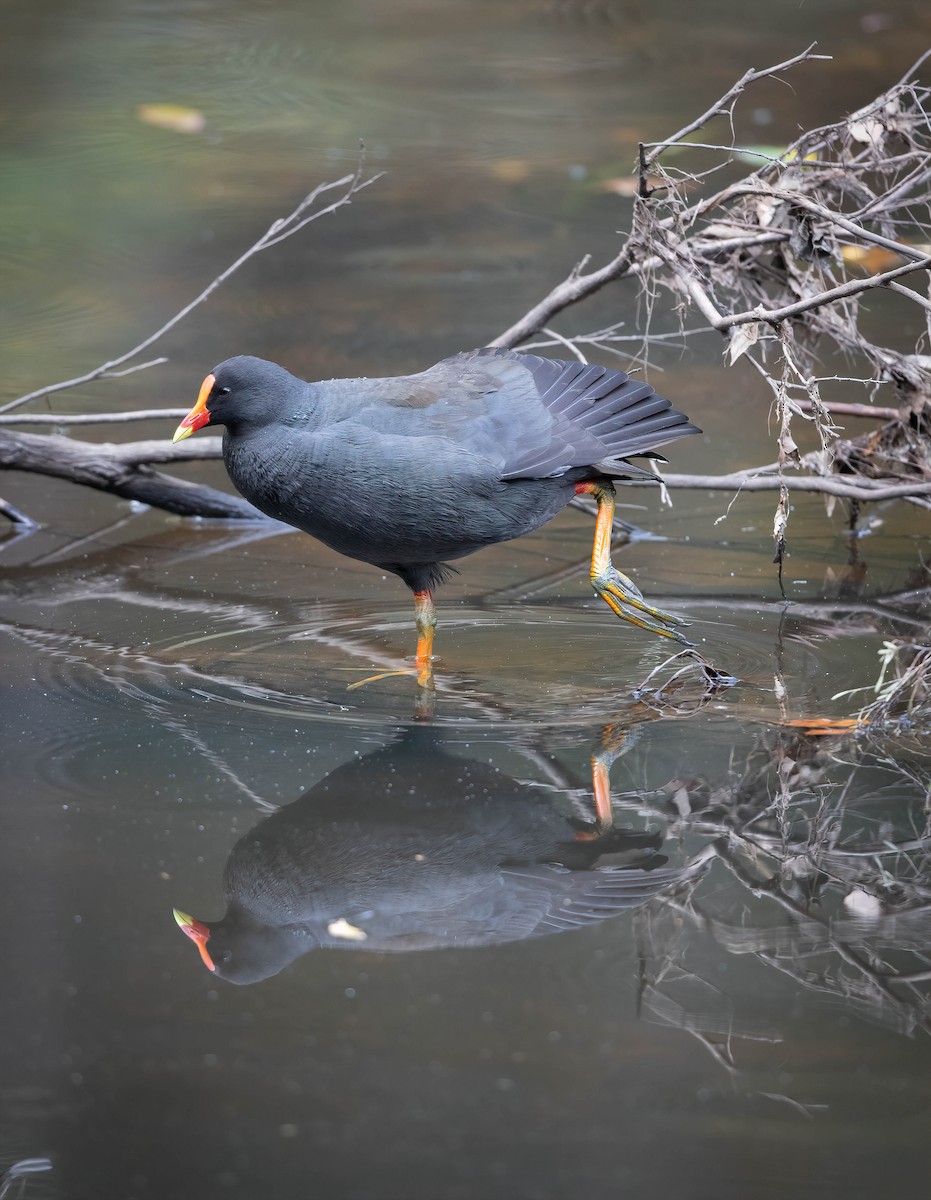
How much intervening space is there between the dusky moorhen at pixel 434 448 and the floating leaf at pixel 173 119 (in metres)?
7.51

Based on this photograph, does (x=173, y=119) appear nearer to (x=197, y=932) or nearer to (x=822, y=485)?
(x=822, y=485)

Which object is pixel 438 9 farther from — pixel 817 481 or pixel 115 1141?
pixel 115 1141

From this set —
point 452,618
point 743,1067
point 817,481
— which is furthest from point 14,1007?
point 817,481

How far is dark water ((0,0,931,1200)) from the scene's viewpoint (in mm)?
2410

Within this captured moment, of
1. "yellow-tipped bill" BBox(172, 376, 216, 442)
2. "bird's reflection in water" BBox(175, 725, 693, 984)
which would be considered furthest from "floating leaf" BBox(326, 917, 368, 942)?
"yellow-tipped bill" BBox(172, 376, 216, 442)

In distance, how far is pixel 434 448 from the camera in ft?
13.2

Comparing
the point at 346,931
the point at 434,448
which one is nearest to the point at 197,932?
the point at 346,931

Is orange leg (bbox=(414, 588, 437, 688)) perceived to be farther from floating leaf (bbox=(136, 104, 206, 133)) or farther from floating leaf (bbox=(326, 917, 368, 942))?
floating leaf (bbox=(136, 104, 206, 133))

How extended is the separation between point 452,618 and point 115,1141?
108 inches

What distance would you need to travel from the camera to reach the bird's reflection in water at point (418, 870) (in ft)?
9.73

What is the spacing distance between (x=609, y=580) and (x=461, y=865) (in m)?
1.31

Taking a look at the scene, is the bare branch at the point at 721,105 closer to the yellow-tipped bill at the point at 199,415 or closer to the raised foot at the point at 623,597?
the raised foot at the point at 623,597

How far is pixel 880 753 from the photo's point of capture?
379 centimetres

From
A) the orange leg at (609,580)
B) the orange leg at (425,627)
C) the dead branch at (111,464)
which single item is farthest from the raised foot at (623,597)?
the dead branch at (111,464)
